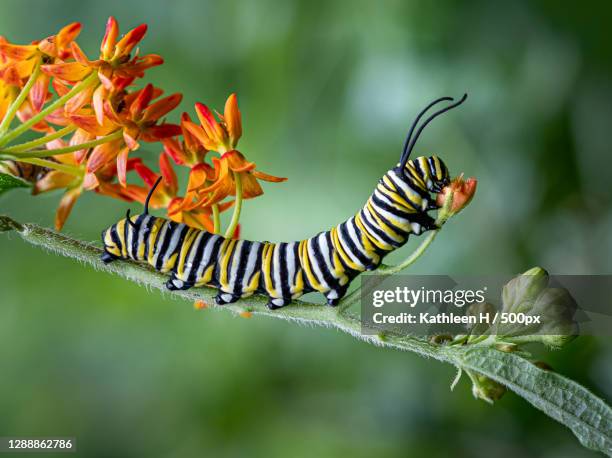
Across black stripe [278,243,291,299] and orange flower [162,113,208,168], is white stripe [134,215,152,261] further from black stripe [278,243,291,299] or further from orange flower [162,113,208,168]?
black stripe [278,243,291,299]

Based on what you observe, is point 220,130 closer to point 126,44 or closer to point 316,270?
point 126,44

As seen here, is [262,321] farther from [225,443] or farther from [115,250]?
[115,250]

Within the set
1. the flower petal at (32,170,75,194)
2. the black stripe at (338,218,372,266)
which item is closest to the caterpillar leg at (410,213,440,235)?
the black stripe at (338,218,372,266)

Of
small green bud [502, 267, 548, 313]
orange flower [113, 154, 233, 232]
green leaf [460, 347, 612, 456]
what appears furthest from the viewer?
orange flower [113, 154, 233, 232]

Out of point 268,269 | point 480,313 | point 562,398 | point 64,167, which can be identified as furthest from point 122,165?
point 562,398

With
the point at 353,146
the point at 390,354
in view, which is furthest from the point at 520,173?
the point at 390,354

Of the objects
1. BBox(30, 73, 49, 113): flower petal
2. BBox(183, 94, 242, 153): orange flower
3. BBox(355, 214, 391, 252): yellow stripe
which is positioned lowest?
BBox(355, 214, 391, 252): yellow stripe
